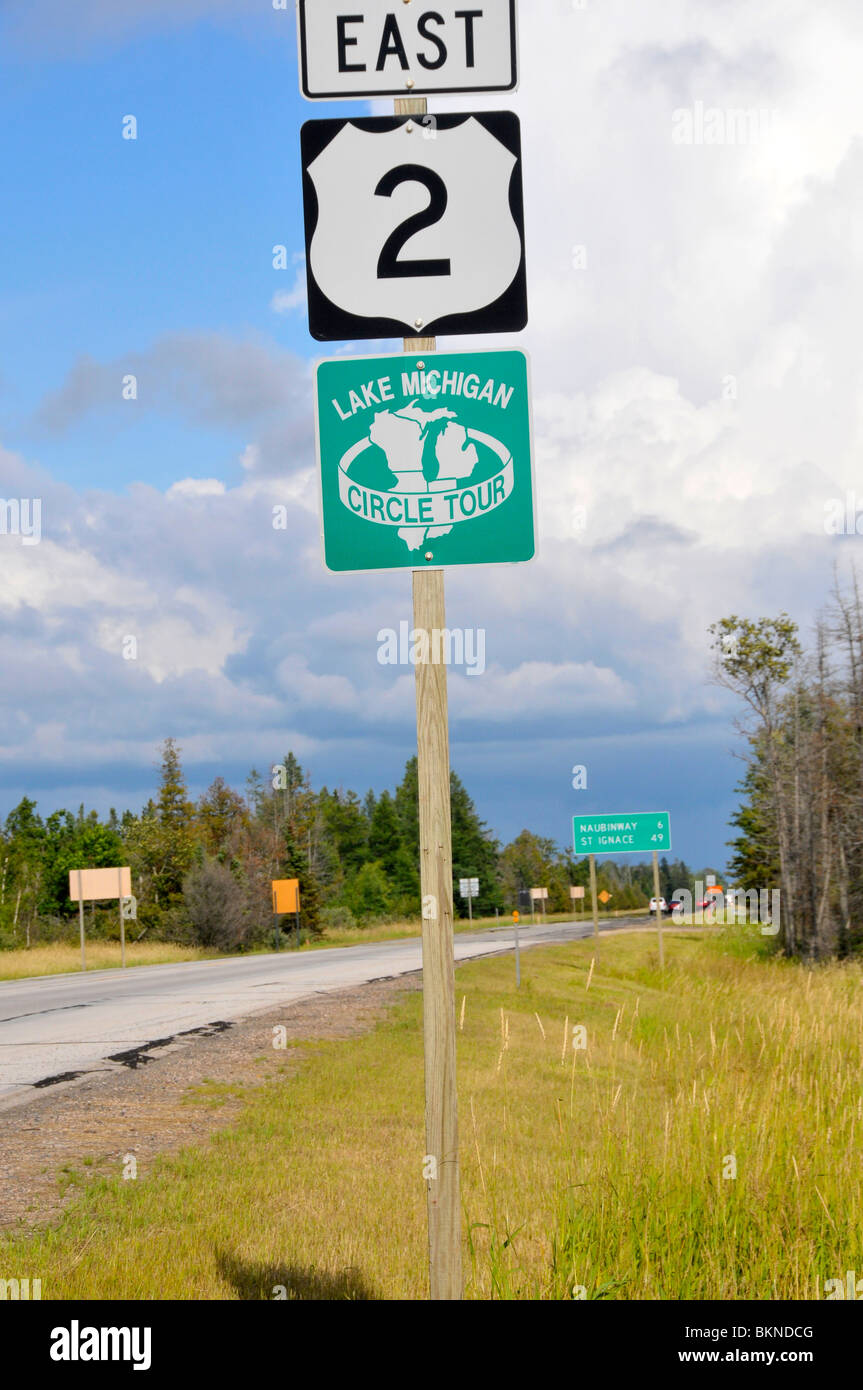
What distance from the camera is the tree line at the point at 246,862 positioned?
A: 53062 mm

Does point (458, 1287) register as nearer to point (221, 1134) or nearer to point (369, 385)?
point (369, 385)

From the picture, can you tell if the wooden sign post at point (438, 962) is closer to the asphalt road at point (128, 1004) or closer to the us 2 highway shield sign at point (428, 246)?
the us 2 highway shield sign at point (428, 246)

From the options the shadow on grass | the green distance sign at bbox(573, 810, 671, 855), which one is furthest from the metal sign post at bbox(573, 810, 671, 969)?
the shadow on grass

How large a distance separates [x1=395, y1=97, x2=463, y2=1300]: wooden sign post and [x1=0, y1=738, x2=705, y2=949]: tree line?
33929 millimetres

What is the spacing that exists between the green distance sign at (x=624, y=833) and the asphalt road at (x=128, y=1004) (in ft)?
16.0

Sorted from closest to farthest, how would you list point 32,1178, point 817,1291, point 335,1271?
point 817,1291
point 335,1271
point 32,1178

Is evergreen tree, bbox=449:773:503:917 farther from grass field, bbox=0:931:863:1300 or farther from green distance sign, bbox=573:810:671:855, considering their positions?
grass field, bbox=0:931:863:1300

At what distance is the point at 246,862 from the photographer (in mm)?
67750

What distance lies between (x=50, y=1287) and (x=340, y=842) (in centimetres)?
9967

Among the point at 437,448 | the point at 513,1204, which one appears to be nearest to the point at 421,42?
the point at 437,448

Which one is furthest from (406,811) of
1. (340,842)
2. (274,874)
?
(274,874)

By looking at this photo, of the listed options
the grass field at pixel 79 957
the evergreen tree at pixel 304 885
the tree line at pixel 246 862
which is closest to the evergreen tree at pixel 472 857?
the tree line at pixel 246 862

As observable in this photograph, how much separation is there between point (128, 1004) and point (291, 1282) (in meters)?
13.7

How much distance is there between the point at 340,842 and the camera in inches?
4087
